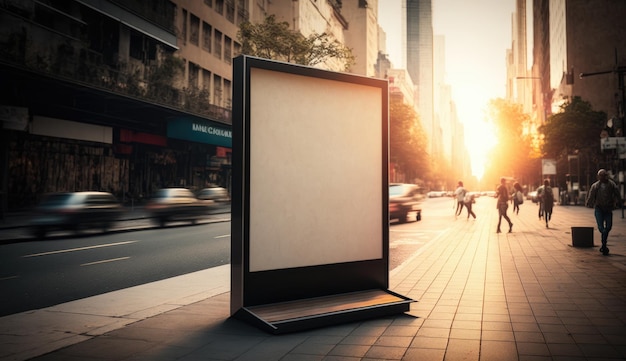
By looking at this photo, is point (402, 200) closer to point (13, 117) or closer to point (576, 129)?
point (13, 117)

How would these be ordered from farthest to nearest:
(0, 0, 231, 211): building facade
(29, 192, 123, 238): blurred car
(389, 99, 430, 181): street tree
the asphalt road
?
1. (389, 99, 430, 181): street tree
2. (0, 0, 231, 211): building facade
3. (29, 192, 123, 238): blurred car
4. the asphalt road

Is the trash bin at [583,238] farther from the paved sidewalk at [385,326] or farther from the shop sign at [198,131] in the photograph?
the shop sign at [198,131]

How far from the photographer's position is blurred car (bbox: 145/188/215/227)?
1930cm

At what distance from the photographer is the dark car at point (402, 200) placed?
22.0m

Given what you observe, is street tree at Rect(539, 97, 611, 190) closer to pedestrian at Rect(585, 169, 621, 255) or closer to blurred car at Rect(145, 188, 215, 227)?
blurred car at Rect(145, 188, 215, 227)

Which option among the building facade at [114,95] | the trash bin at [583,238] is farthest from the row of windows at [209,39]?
the trash bin at [583,238]

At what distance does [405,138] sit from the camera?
65812 mm

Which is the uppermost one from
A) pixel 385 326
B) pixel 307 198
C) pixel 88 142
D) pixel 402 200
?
pixel 88 142

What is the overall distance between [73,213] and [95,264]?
5610 millimetres

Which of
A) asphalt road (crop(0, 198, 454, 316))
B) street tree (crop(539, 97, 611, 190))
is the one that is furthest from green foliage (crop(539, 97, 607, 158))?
asphalt road (crop(0, 198, 454, 316))

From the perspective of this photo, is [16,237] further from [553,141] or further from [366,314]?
[553,141]

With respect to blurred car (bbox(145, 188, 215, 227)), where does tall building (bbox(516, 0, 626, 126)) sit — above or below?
above

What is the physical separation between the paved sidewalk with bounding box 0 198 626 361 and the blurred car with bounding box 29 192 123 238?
820 cm

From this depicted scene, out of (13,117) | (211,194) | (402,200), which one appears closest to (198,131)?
(211,194)
